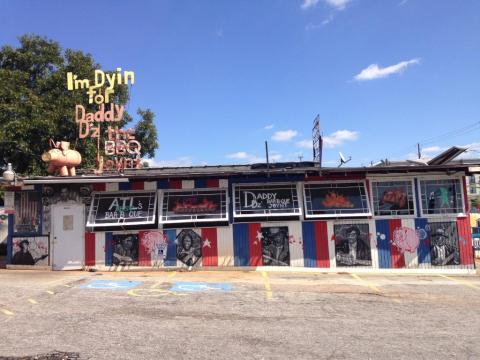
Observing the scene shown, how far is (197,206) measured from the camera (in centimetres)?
1422

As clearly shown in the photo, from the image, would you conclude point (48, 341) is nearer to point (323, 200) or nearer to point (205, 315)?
point (205, 315)

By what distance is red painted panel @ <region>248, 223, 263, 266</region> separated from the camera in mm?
13898

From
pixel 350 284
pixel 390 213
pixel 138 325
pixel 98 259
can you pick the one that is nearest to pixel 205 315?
pixel 138 325

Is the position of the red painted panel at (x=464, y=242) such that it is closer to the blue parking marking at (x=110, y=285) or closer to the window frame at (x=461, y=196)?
the window frame at (x=461, y=196)

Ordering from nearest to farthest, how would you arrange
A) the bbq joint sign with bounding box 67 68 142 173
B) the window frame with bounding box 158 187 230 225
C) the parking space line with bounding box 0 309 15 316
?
the parking space line with bounding box 0 309 15 316, the window frame with bounding box 158 187 230 225, the bbq joint sign with bounding box 67 68 142 173

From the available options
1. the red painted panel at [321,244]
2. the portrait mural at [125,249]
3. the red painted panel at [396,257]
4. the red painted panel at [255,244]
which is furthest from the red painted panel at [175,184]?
the red painted panel at [396,257]

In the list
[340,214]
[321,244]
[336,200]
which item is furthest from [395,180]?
[321,244]

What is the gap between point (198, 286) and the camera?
35.6ft

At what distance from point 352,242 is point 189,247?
5742mm

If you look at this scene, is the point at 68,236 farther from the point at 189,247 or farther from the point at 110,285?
the point at 189,247

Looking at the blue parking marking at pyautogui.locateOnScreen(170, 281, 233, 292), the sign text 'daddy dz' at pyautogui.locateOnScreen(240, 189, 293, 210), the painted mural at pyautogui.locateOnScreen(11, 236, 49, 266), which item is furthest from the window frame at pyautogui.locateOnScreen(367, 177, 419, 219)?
the painted mural at pyautogui.locateOnScreen(11, 236, 49, 266)

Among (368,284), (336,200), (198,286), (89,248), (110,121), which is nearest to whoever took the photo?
(198,286)

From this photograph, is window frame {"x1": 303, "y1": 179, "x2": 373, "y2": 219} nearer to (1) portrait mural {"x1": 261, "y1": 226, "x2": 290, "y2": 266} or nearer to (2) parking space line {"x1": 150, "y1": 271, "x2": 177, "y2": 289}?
(1) portrait mural {"x1": 261, "y1": 226, "x2": 290, "y2": 266}

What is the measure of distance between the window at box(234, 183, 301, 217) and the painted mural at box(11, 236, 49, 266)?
6964 millimetres
